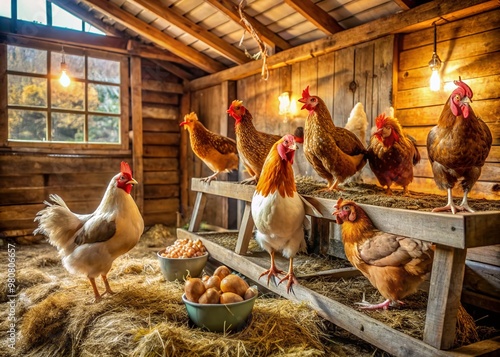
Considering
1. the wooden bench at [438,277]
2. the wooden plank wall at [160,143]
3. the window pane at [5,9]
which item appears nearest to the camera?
the wooden bench at [438,277]

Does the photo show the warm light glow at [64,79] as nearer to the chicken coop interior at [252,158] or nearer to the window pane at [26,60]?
the chicken coop interior at [252,158]

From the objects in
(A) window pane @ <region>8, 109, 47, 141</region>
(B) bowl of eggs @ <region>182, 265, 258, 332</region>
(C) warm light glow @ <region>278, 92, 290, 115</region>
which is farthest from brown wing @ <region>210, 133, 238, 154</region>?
(A) window pane @ <region>8, 109, 47, 141</region>

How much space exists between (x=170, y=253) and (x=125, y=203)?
0.98m

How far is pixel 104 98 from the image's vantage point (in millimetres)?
6508

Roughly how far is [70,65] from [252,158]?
4193 millimetres

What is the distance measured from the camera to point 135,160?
660cm

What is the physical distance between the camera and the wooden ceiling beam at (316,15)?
3.89 metres

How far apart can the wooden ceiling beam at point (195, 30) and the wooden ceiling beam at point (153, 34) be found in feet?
2.34

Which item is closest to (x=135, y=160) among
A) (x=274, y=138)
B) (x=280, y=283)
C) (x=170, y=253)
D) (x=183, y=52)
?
(x=183, y=52)

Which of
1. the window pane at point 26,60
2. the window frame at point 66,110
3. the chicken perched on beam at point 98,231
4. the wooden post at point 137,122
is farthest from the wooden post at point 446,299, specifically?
the window pane at point 26,60

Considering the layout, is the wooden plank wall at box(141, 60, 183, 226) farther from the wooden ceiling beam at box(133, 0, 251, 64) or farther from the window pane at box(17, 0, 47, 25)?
the wooden ceiling beam at box(133, 0, 251, 64)

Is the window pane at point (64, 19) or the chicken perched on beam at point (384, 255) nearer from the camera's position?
the chicken perched on beam at point (384, 255)

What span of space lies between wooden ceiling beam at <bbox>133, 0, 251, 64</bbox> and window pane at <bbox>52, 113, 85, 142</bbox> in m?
2.30

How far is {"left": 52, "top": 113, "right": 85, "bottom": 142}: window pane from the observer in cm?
609
